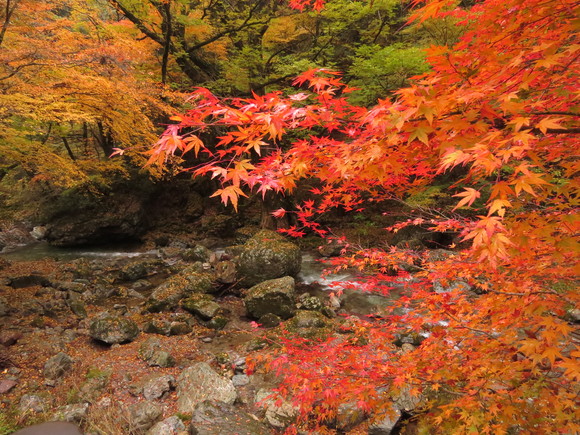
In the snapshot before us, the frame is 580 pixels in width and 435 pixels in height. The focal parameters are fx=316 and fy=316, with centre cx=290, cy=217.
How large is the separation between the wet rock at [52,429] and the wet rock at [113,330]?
8.29 ft

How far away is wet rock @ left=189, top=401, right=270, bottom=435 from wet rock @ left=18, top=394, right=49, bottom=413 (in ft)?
7.39

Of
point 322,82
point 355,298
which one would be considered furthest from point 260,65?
point 322,82

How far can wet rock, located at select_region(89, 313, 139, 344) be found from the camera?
6.54 metres

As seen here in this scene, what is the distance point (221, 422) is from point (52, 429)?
2086 millimetres

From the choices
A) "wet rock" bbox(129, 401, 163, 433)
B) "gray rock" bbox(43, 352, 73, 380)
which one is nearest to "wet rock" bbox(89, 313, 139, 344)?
"gray rock" bbox(43, 352, 73, 380)

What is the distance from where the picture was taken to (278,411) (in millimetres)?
4582

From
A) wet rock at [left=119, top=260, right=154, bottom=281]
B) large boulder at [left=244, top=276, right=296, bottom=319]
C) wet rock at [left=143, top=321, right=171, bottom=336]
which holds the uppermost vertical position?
large boulder at [left=244, top=276, right=296, bottom=319]

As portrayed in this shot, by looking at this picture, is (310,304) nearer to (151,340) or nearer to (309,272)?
(309,272)

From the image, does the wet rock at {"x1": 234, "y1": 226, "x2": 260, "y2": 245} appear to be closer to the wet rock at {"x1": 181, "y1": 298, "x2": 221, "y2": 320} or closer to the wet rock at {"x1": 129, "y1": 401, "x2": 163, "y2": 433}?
the wet rock at {"x1": 181, "y1": 298, "x2": 221, "y2": 320}

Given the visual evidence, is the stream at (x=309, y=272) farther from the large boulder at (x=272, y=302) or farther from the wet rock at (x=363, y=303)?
the large boulder at (x=272, y=302)

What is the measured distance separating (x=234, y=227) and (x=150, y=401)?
12.5 metres

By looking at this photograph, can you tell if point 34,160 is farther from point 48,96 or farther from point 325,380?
point 325,380

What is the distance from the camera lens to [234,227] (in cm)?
1719

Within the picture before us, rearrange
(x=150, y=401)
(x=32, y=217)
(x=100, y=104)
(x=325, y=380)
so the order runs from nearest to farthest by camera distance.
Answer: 1. (x=325, y=380)
2. (x=150, y=401)
3. (x=100, y=104)
4. (x=32, y=217)
